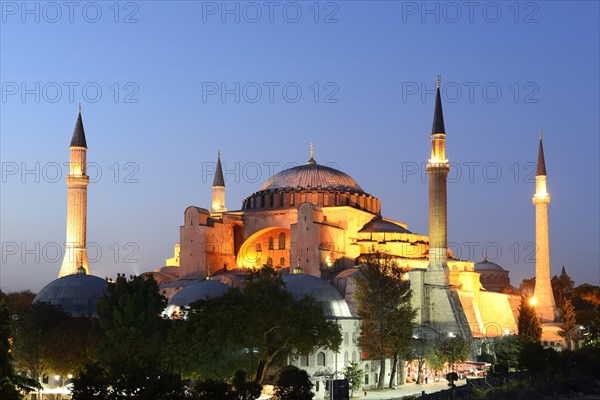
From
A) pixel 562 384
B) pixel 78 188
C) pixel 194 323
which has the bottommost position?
pixel 562 384

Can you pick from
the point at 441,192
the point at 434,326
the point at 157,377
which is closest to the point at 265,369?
the point at 157,377

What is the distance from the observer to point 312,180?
56.0 m

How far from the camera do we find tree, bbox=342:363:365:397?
35969mm

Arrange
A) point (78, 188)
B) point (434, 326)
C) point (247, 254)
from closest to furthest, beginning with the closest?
point (434, 326)
point (78, 188)
point (247, 254)

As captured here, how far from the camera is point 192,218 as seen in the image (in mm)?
52688

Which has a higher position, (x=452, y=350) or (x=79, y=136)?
(x=79, y=136)

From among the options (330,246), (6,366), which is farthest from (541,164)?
(6,366)

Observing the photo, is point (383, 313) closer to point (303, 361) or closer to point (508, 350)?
point (303, 361)

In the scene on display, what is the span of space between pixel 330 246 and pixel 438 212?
19.6 ft

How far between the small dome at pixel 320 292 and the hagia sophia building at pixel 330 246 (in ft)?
10.7

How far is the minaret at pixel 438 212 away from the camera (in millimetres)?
48500

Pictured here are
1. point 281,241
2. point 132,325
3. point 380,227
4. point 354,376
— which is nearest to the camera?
point 132,325

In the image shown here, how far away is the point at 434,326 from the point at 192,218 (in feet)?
48.6

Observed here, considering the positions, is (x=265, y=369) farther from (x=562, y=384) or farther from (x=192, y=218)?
(x=192, y=218)
